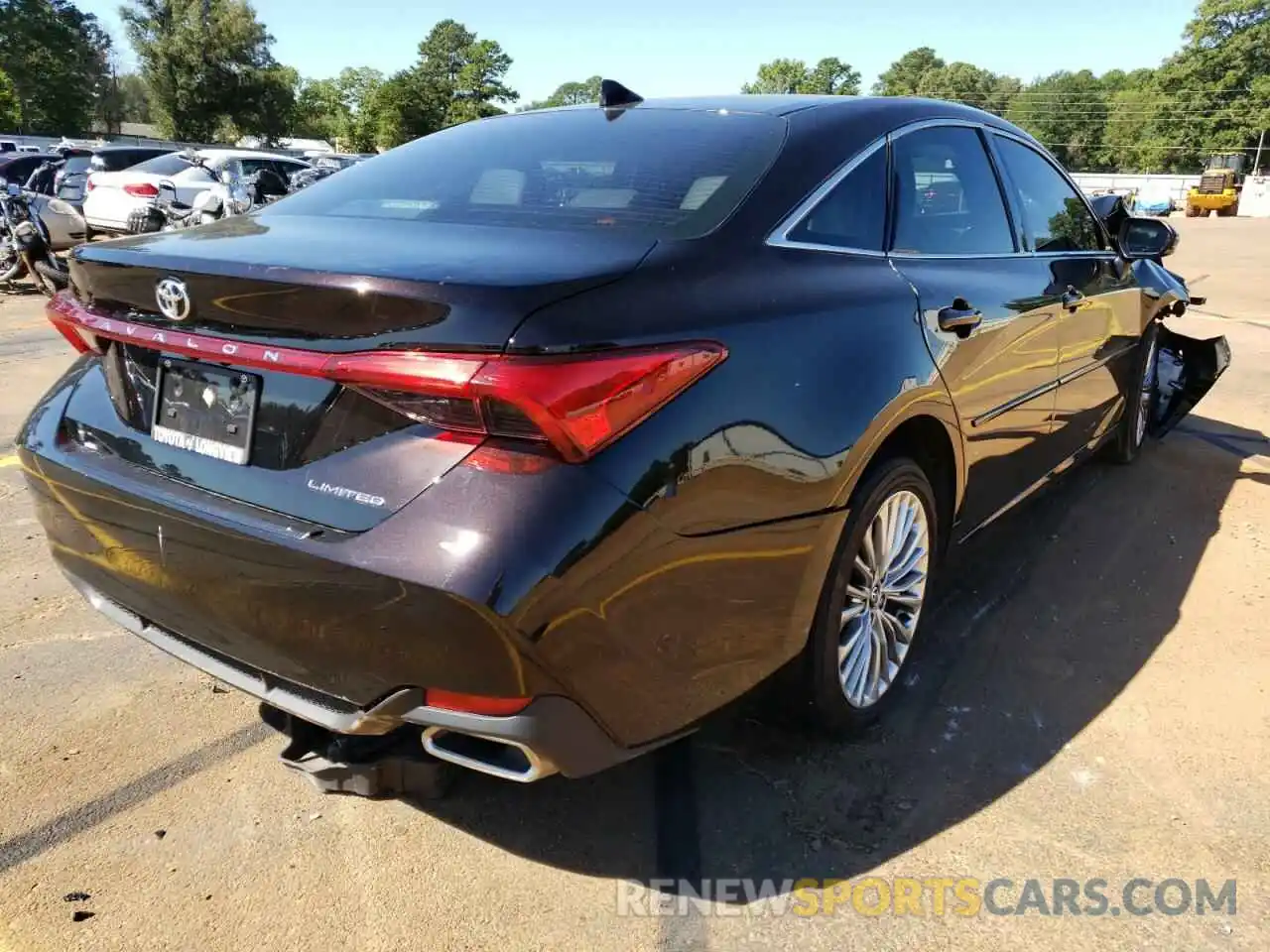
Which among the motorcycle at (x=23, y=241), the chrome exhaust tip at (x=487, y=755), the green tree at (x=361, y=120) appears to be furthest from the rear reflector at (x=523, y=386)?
the green tree at (x=361, y=120)

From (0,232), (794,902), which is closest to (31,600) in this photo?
(794,902)

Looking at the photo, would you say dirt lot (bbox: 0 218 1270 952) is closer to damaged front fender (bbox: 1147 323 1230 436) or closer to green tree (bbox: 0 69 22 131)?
damaged front fender (bbox: 1147 323 1230 436)

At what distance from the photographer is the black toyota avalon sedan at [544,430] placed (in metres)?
1.67

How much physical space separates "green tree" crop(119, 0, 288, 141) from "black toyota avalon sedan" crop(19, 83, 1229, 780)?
6367cm

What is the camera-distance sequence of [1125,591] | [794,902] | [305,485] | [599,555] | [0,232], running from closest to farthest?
[599,555] → [305,485] → [794,902] → [1125,591] → [0,232]

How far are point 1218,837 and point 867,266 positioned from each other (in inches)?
64.1

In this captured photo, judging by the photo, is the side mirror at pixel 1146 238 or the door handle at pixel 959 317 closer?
the door handle at pixel 959 317

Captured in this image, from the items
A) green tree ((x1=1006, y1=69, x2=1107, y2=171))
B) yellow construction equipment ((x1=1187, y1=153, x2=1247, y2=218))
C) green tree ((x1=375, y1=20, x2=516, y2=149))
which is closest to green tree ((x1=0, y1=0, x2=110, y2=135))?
green tree ((x1=375, y1=20, x2=516, y2=149))

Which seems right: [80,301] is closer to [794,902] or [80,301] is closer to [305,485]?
[305,485]

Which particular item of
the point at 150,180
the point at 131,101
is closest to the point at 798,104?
the point at 150,180

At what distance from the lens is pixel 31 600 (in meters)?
3.48

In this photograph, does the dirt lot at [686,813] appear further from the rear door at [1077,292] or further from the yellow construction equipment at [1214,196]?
the yellow construction equipment at [1214,196]

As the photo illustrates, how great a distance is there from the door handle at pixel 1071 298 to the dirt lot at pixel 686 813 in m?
1.12

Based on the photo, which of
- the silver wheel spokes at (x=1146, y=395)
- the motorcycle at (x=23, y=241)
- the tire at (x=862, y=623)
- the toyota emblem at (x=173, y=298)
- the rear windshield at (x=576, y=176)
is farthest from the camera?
the motorcycle at (x=23, y=241)
